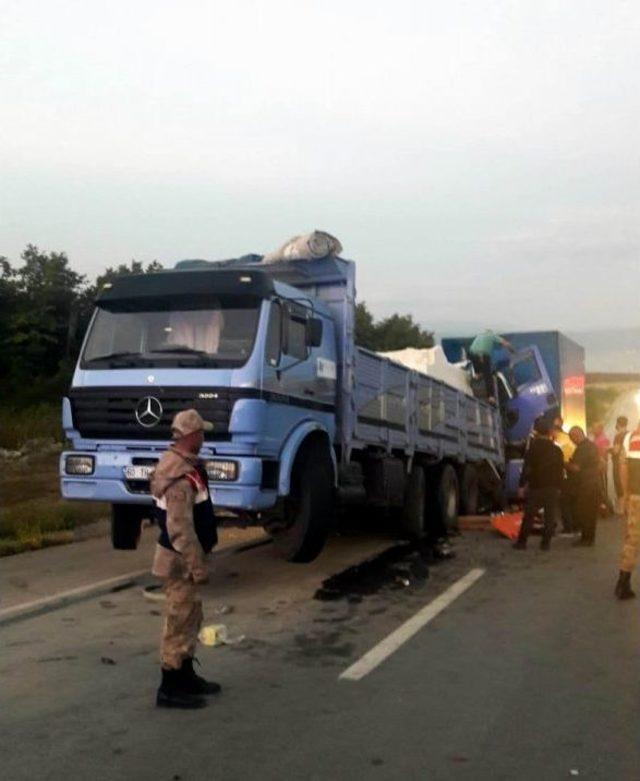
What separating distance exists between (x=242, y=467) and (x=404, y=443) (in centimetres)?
426

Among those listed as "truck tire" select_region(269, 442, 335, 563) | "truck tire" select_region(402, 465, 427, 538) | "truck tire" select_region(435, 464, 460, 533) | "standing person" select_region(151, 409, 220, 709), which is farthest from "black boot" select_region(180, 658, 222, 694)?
"truck tire" select_region(435, 464, 460, 533)

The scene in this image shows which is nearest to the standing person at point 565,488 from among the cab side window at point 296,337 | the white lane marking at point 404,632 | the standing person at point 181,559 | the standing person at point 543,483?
the standing person at point 543,483

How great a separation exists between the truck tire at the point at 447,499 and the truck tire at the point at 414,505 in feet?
1.87

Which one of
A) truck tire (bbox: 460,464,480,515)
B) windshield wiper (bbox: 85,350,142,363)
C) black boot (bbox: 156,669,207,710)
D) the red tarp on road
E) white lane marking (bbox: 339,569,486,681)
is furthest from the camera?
truck tire (bbox: 460,464,480,515)

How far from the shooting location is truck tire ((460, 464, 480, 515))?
1487 cm

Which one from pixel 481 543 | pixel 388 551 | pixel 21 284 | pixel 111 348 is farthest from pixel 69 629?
pixel 21 284

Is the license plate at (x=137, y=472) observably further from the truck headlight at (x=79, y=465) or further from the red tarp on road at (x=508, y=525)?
the red tarp on road at (x=508, y=525)

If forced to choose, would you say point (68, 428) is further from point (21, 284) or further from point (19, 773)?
point (21, 284)

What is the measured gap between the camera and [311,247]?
9914mm

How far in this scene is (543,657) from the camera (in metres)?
6.38

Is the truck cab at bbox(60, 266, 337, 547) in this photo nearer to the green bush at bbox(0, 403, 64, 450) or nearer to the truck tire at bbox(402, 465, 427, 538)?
the truck tire at bbox(402, 465, 427, 538)

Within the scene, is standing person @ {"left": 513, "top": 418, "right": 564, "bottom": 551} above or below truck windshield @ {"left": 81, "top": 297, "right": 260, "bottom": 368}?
below

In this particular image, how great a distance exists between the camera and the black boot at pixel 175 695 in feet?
17.1

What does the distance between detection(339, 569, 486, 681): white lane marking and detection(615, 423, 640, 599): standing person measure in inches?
57.9
